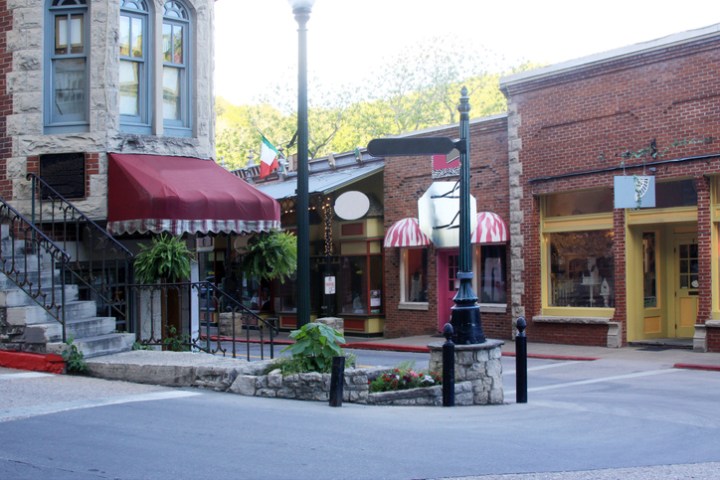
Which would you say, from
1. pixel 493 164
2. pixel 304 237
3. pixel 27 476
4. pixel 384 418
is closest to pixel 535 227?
pixel 493 164

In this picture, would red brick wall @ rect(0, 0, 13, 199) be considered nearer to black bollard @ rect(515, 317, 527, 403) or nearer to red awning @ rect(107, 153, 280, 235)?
red awning @ rect(107, 153, 280, 235)

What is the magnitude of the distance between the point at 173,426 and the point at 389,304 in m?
17.6

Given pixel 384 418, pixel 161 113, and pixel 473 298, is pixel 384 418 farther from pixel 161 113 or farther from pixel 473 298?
pixel 161 113

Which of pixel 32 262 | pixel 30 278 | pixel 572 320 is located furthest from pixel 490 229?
pixel 30 278

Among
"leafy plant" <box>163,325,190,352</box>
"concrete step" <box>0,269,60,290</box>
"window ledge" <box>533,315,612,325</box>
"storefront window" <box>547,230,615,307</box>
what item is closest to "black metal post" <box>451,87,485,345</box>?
"leafy plant" <box>163,325,190,352</box>

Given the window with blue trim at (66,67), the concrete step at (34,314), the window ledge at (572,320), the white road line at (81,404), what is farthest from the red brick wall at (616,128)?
the concrete step at (34,314)

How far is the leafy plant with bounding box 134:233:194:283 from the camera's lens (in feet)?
40.7

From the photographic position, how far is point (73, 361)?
37.2ft

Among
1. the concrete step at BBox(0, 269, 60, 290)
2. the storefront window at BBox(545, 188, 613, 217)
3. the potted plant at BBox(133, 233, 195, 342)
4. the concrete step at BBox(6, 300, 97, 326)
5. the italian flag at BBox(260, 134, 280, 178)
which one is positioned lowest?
the concrete step at BBox(6, 300, 97, 326)

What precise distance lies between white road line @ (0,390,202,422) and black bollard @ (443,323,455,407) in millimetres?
2941

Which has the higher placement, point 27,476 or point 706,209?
point 706,209

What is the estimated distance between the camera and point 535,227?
21969 millimetres

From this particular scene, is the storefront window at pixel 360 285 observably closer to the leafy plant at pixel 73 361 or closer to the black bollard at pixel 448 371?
the black bollard at pixel 448 371

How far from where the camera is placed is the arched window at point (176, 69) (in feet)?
46.9
